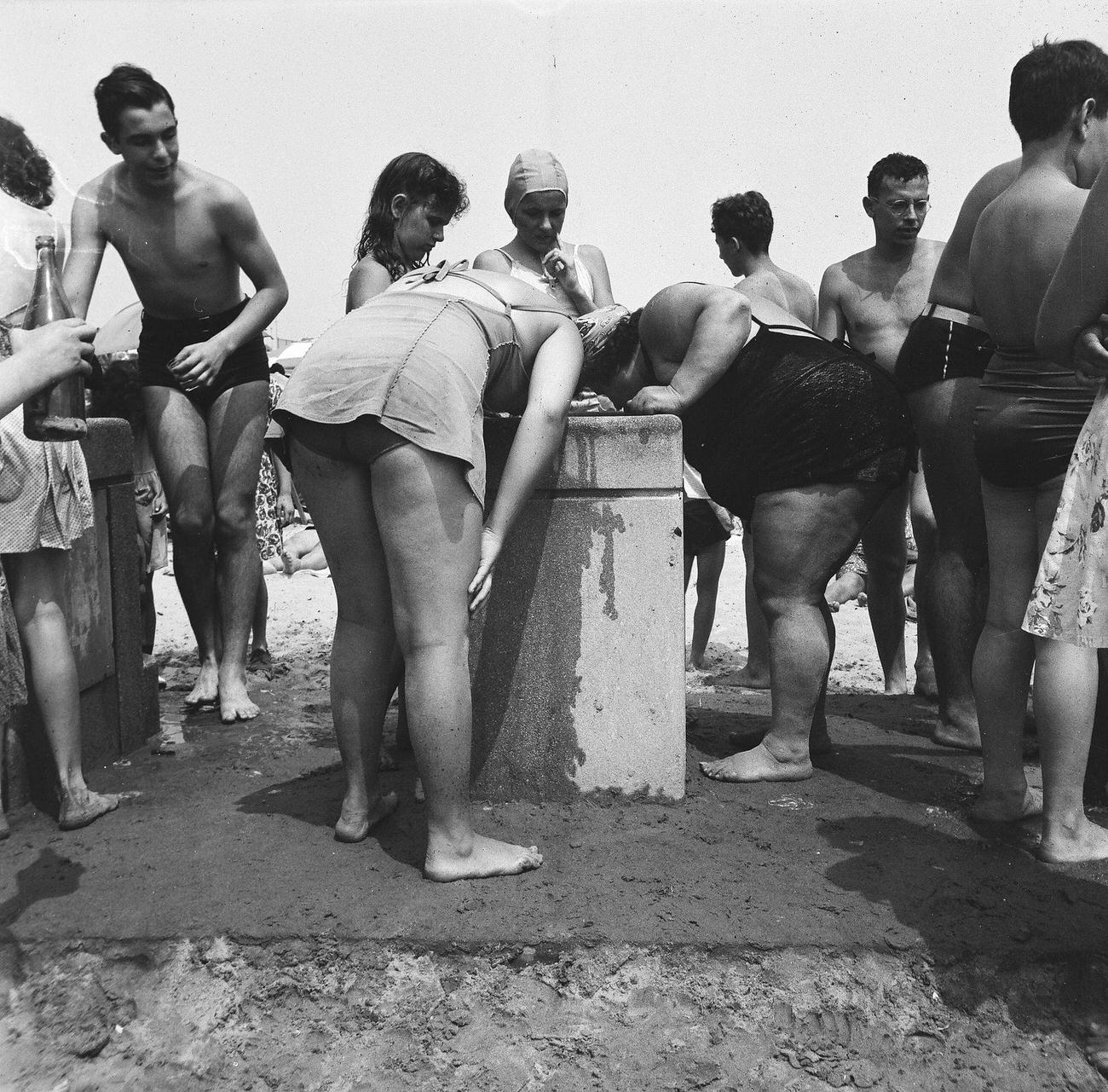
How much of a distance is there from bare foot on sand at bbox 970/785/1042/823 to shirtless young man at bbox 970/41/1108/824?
17mm

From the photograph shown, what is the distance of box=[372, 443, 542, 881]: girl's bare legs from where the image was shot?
2725 millimetres

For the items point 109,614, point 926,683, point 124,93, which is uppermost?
point 124,93

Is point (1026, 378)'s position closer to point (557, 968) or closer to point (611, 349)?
point (611, 349)

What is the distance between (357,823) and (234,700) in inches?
59.0

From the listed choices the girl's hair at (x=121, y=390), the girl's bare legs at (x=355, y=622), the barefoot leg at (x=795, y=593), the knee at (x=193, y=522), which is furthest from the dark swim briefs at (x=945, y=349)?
the girl's hair at (x=121, y=390)

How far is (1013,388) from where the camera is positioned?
3.03 m

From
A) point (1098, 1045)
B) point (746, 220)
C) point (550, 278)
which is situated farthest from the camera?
point (746, 220)

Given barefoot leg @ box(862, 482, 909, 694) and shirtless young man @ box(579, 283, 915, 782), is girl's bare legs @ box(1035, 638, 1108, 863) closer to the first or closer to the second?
shirtless young man @ box(579, 283, 915, 782)

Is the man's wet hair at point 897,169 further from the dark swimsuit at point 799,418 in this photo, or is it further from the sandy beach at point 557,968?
the sandy beach at point 557,968

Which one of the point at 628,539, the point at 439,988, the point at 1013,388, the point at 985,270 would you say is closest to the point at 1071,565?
the point at 1013,388

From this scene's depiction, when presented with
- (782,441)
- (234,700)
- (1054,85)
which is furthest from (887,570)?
(234,700)

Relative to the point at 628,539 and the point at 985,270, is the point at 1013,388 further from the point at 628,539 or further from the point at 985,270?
the point at 628,539

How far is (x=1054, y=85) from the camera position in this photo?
297cm

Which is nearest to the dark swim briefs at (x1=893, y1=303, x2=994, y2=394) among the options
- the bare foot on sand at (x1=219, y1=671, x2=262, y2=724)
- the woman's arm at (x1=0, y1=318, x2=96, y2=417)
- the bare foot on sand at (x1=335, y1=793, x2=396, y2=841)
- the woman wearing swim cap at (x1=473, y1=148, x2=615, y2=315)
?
the woman wearing swim cap at (x1=473, y1=148, x2=615, y2=315)
